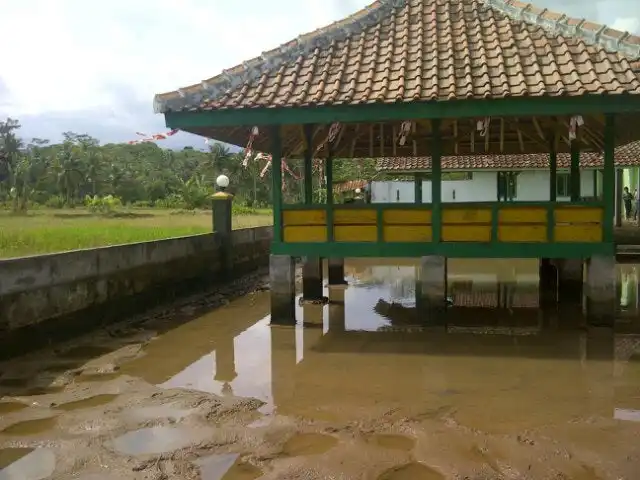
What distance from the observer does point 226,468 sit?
4.70m

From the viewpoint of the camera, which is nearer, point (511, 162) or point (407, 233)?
point (407, 233)

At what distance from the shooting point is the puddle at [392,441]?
504cm

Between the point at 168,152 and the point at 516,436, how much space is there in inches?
2653

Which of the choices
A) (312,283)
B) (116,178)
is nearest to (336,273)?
(312,283)

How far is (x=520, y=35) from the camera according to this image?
9.02 meters

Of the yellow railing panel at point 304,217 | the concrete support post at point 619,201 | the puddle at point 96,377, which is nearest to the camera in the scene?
the puddle at point 96,377

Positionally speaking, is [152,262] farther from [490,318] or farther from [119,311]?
[490,318]

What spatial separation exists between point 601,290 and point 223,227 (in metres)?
9.22

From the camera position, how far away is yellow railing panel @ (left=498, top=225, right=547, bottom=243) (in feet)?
28.2

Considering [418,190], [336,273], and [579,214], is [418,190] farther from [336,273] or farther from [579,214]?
[579,214]

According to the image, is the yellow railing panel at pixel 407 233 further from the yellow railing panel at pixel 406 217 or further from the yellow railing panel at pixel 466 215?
the yellow railing panel at pixel 466 215

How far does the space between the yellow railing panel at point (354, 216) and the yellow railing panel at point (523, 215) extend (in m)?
1.78

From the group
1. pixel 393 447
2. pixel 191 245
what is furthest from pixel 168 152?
pixel 393 447

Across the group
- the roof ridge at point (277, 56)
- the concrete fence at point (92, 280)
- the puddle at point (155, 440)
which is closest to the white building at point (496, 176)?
the concrete fence at point (92, 280)
